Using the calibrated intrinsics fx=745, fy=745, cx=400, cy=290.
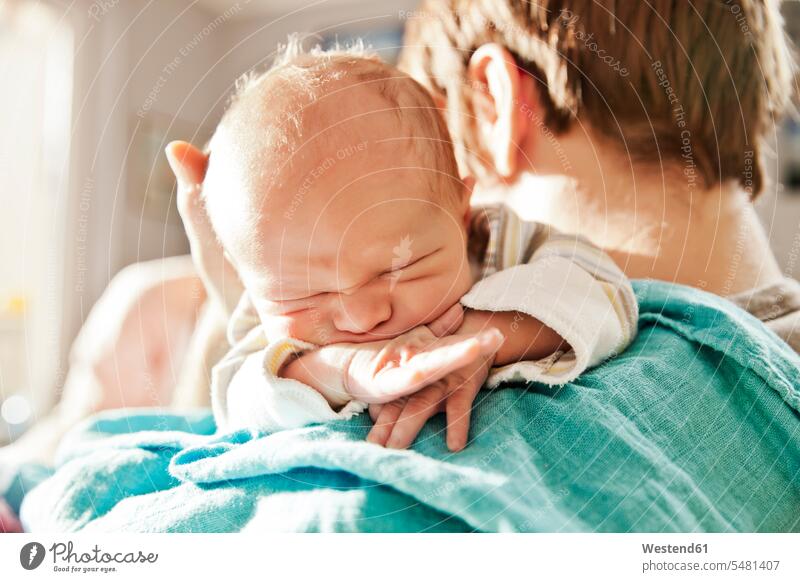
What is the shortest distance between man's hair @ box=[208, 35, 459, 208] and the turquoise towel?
0.53ft

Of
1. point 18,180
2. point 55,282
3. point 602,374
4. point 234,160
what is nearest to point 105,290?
point 55,282

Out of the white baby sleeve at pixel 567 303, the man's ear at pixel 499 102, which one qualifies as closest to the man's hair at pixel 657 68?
the man's ear at pixel 499 102

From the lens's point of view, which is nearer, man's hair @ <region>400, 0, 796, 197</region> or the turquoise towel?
the turquoise towel

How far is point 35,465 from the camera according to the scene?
0.58 meters

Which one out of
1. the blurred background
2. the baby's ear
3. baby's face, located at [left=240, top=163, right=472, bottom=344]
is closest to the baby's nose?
baby's face, located at [left=240, top=163, right=472, bottom=344]

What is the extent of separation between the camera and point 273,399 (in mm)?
451

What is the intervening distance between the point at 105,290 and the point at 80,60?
0.20m

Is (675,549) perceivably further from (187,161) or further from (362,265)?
(187,161)

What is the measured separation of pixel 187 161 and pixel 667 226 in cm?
36

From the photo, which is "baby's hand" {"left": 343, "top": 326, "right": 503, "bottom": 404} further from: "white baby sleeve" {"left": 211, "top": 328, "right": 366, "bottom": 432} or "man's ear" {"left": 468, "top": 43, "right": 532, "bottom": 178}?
"man's ear" {"left": 468, "top": 43, "right": 532, "bottom": 178}

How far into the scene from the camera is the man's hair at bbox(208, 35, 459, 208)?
477 mm

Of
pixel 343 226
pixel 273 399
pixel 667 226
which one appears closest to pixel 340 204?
pixel 343 226

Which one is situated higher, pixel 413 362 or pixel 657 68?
pixel 657 68

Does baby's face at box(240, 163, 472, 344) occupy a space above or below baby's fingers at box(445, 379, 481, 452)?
above
